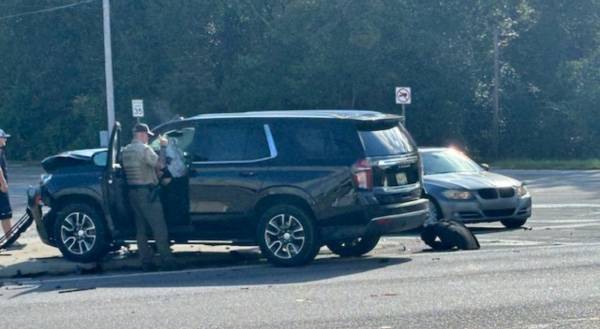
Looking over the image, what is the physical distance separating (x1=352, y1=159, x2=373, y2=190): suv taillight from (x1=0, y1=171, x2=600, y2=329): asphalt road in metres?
0.98

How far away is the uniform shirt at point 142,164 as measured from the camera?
14.1 metres

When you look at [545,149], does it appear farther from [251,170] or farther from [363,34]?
[251,170]

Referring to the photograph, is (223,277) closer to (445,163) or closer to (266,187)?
(266,187)

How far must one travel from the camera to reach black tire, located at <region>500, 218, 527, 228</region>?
18656 mm

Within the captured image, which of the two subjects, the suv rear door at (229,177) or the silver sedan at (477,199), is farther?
the silver sedan at (477,199)

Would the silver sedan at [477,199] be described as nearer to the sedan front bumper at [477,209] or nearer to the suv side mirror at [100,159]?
the sedan front bumper at [477,209]

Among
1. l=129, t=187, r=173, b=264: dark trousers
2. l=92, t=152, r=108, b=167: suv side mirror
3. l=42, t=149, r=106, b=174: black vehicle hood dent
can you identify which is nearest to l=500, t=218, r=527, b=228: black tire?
l=129, t=187, r=173, b=264: dark trousers

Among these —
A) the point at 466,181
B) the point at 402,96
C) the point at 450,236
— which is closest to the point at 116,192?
the point at 450,236

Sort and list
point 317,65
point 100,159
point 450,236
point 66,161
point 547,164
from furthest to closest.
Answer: point 317,65
point 547,164
point 450,236
point 66,161
point 100,159

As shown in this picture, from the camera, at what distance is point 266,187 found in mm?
14039

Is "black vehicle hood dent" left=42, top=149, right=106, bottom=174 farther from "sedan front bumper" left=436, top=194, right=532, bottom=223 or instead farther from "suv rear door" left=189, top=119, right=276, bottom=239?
"sedan front bumper" left=436, top=194, right=532, bottom=223

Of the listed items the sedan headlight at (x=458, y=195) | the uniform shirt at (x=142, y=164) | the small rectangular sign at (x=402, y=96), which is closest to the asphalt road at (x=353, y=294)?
the uniform shirt at (x=142, y=164)

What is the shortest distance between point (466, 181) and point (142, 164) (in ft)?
21.2

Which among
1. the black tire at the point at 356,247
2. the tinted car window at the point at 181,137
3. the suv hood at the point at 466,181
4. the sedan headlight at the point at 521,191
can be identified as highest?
the tinted car window at the point at 181,137
